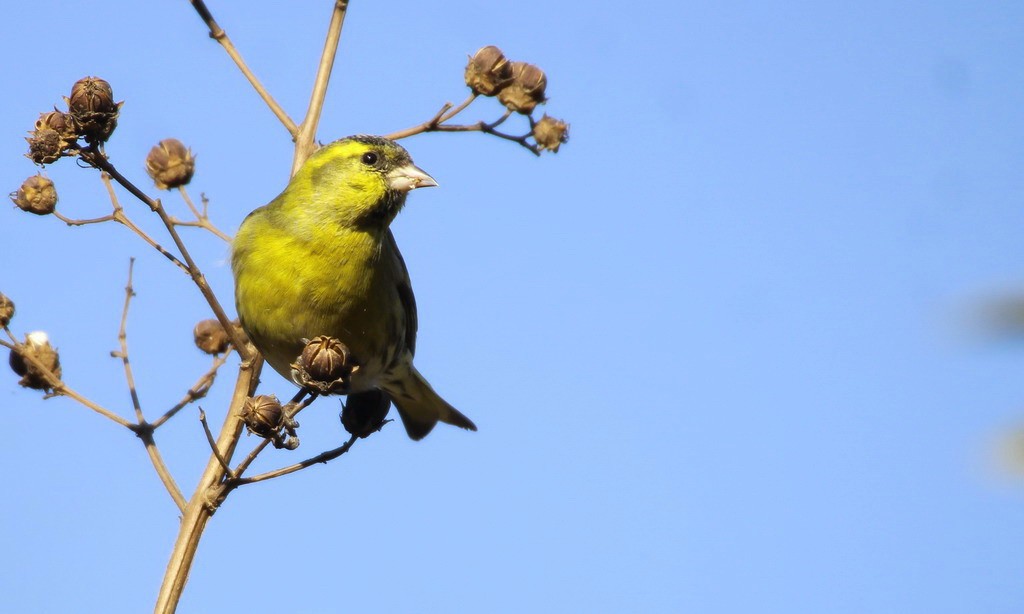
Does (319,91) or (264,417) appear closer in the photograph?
(264,417)

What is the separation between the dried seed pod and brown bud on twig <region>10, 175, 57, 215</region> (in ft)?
4.76

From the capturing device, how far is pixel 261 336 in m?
4.26

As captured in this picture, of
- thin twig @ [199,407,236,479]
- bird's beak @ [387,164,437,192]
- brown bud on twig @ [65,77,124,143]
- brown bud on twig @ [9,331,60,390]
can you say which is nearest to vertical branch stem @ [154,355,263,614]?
thin twig @ [199,407,236,479]

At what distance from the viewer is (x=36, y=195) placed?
4.02 meters

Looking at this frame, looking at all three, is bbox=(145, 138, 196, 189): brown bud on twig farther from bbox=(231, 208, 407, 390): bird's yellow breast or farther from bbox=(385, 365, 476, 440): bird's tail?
bbox=(385, 365, 476, 440): bird's tail

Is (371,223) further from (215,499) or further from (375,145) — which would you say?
(215,499)

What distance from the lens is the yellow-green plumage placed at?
4242 millimetres

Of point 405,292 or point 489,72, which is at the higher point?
point 489,72

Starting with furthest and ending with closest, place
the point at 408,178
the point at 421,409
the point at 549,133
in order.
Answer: the point at 421,409 → the point at 549,133 → the point at 408,178

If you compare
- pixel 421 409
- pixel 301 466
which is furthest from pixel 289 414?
pixel 421 409

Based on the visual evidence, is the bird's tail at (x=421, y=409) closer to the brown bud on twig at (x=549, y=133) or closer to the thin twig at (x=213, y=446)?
the brown bud on twig at (x=549, y=133)

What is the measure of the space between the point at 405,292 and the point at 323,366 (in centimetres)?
138

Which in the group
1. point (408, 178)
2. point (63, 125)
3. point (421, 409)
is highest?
point (408, 178)

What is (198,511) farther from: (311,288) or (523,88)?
(523,88)
